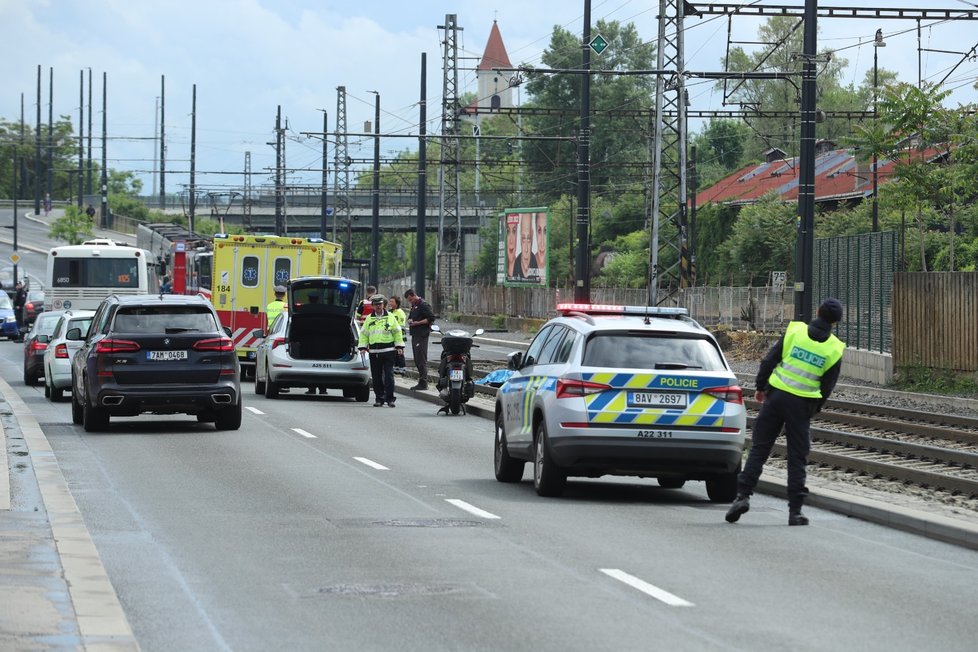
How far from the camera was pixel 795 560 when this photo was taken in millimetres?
11477

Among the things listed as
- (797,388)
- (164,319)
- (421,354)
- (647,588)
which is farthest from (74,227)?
(647,588)

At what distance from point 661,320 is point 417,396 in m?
16.9

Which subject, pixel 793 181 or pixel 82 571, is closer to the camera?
pixel 82 571

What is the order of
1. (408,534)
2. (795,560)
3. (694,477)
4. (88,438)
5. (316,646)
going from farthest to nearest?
1. (88,438)
2. (694,477)
3. (408,534)
4. (795,560)
5. (316,646)

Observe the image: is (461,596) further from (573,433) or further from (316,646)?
(573,433)

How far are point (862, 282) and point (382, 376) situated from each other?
42.7ft

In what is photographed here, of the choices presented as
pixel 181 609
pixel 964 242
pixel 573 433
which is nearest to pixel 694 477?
pixel 573 433

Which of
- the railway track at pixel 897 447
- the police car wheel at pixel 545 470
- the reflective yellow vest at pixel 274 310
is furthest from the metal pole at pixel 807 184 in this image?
the police car wheel at pixel 545 470

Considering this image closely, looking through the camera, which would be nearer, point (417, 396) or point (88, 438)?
point (88, 438)

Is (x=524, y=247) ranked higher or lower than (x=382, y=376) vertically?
higher

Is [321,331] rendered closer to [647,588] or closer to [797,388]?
[797,388]

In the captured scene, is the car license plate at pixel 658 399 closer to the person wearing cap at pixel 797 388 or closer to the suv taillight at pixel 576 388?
the suv taillight at pixel 576 388

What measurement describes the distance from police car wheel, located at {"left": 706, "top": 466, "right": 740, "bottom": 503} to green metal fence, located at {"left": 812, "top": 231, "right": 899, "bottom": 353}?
69.1ft

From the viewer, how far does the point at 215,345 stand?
22.3 m
